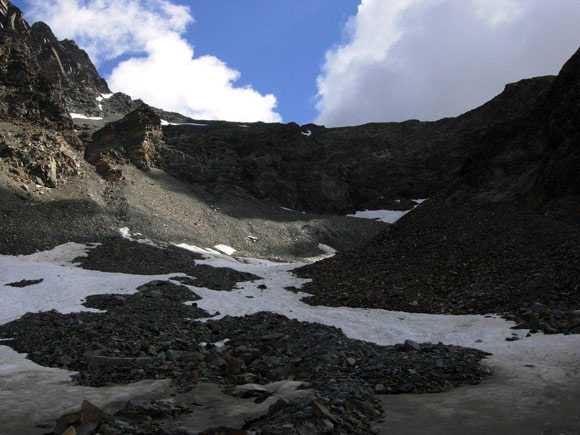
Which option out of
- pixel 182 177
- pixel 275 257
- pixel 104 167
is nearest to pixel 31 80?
pixel 104 167

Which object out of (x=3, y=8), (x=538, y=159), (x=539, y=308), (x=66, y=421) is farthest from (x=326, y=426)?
(x=3, y=8)

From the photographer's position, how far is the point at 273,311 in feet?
73.9

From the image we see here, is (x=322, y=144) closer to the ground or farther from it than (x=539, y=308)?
farther from it

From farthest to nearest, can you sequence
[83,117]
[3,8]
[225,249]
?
[83,117], [3,8], [225,249]

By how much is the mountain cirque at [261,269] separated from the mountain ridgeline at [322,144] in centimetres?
36

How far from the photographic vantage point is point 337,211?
10112 centimetres

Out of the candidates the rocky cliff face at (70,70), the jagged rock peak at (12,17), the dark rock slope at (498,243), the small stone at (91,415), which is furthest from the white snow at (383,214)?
the jagged rock peak at (12,17)

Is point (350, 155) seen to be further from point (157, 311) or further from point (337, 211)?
point (157, 311)

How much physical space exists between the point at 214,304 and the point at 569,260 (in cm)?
1928

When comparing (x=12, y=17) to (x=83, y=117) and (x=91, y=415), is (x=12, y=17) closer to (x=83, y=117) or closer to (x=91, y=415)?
(x=83, y=117)

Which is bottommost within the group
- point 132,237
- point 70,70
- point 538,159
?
point 132,237

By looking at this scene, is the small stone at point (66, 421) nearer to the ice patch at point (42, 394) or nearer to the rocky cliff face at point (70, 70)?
the ice patch at point (42, 394)

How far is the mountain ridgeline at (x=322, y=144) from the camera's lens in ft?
119

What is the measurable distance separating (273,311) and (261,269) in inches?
686
